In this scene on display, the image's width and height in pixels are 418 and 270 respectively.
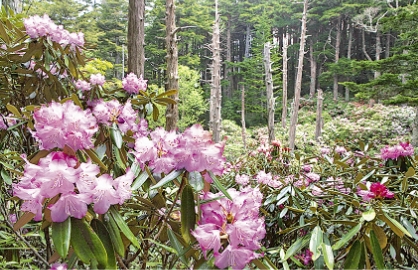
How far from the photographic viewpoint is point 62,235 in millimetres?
406

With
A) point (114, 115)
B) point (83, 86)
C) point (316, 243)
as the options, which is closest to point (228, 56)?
point (83, 86)

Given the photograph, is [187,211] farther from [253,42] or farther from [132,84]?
[253,42]

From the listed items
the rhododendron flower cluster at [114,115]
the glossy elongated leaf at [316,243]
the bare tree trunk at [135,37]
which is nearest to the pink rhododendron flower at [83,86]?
the rhododendron flower cluster at [114,115]

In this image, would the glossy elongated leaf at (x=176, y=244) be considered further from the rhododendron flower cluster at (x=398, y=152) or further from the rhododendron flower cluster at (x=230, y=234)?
the rhododendron flower cluster at (x=398, y=152)

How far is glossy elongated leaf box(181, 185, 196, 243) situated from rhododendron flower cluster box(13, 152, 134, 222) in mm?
117

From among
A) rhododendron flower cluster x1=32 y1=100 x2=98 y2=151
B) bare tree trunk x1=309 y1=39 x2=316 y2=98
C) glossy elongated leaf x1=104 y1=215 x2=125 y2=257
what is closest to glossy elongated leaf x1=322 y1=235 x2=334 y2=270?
glossy elongated leaf x1=104 y1=215 x2=125 y2=257

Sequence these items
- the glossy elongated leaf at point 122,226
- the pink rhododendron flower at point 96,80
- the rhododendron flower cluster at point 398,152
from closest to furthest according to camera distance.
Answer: the glossy elongated leaf at point 122,226
the pink rhododendron flower at point 96,80
the rhododendron flower cluster at point 398,152

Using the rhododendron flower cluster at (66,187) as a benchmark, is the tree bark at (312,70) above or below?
above

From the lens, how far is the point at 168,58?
3672 mm

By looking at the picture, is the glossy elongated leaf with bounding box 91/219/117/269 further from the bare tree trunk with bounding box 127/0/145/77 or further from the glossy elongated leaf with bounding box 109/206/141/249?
the bare tree trunk with bounding box 127/0/145/77

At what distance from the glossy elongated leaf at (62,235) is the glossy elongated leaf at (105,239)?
6 centimetres

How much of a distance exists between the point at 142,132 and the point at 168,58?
2.95 m

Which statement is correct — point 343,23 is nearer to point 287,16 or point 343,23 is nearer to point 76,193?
point 287,16

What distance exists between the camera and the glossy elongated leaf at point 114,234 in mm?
481
